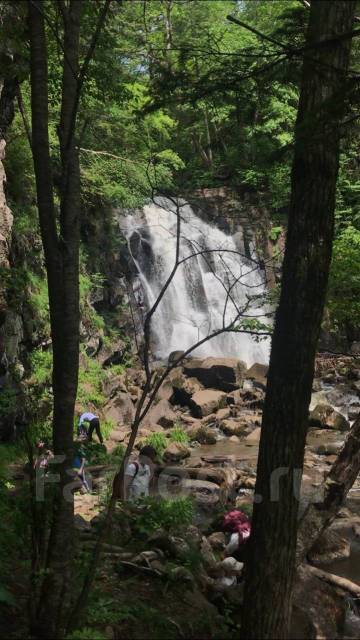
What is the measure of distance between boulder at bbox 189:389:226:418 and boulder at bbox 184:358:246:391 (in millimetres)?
916

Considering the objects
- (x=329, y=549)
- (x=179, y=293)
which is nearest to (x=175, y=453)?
(x=329, y=549)

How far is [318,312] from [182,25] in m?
24.1

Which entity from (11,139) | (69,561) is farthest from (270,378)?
(11,139)

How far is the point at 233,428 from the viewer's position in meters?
17.0

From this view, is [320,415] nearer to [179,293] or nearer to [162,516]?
[179,293]

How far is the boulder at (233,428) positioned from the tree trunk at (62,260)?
43.6ft

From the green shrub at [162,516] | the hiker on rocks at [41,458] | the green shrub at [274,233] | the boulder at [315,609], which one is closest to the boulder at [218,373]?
the green shrub at [274,233]

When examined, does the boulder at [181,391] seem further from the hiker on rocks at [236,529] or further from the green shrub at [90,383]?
the hiker on rocks at [236,529]

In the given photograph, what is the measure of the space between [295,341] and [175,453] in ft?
35.9

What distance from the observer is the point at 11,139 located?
1425 cm

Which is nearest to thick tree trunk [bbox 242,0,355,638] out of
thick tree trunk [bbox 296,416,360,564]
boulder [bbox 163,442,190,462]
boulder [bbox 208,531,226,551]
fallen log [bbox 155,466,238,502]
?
thick tree trunk [bbox 296,416,360,564]

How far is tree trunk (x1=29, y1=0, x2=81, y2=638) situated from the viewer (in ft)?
12.5

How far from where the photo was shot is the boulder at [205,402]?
18203 millimetres

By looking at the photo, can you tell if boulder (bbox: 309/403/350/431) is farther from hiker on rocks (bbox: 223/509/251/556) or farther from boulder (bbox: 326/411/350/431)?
hiker on rocks (bbox: 223/509/251/556)
